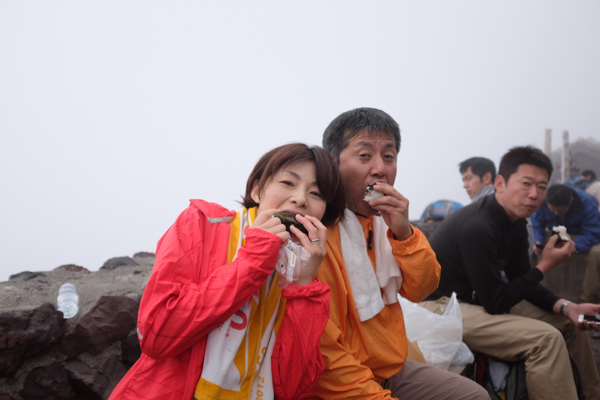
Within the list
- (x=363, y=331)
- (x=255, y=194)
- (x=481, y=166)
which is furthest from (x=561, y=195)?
(x=255, y=194)

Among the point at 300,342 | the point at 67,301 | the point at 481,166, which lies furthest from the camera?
the point at 481,166

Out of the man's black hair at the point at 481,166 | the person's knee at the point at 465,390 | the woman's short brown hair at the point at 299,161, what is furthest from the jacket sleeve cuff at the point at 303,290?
the man's black hair at the point at 481,166

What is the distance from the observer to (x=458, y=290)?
332 centimetres

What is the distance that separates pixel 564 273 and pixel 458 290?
4.47 m

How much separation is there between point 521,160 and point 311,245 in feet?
9.02

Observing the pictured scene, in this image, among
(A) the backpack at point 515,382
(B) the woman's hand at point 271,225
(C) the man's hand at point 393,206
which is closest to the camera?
(B) the woman's hand at point 271,225

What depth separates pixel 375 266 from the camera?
2.13 m

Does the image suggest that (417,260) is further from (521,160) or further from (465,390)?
(521,160)

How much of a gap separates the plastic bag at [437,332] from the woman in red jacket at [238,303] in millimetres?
1634

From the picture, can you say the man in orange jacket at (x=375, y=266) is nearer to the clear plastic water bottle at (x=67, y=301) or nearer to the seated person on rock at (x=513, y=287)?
the seated person on rock at (x=513, y=287)

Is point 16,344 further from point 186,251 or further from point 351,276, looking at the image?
point 351,276

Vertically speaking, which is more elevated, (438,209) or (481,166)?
(481,166)

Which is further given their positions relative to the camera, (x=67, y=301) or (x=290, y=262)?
(x=67, y=301)

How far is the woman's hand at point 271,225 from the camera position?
4.85 ft
